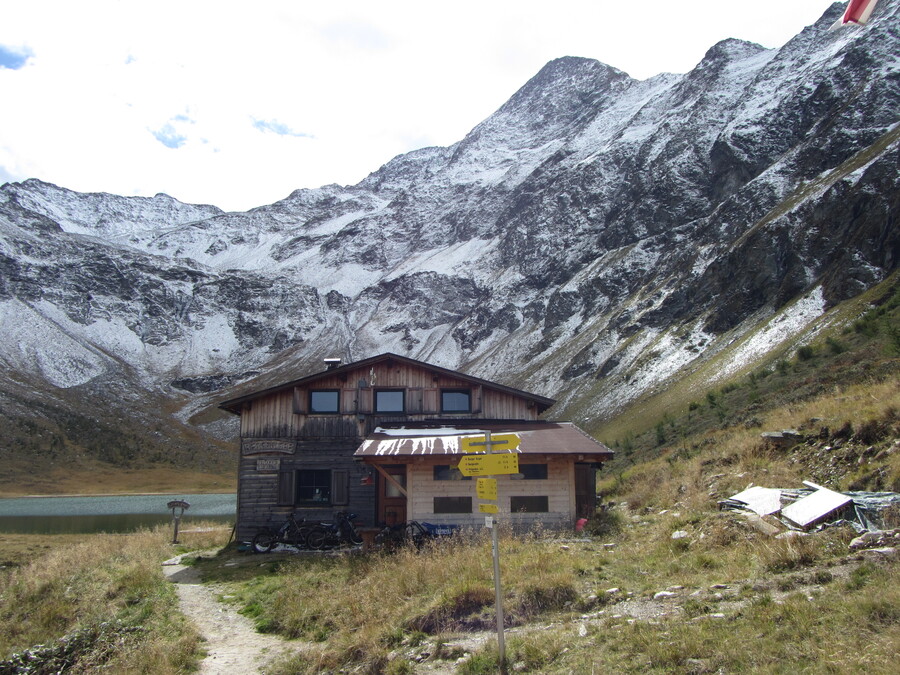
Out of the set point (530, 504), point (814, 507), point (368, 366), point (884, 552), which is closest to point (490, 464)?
point (884, 552)

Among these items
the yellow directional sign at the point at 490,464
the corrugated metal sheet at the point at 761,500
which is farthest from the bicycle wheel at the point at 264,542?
the yellow directional sign at the point at 490,464

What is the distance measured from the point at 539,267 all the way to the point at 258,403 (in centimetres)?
12271

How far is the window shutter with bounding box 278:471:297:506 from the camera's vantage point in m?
23.9

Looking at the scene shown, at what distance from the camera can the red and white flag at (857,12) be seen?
4535 millimetres

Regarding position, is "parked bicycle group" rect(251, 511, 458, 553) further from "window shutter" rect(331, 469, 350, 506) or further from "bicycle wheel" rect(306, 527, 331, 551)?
"window shutter" rect(331, 469, 350, 506)

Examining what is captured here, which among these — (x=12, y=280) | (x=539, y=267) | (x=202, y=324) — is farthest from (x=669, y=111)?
(x=12, y=280)

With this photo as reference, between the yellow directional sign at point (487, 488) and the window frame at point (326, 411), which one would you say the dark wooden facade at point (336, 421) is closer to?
the window frame at point (326, 411)

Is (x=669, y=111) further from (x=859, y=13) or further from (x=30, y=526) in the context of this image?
(x=859, y=13)

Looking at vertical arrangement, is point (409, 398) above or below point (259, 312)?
below

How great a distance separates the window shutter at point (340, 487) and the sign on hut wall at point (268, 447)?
2.02 meters

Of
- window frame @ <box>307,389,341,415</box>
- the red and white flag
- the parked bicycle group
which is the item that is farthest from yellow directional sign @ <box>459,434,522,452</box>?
window frame @ <box>307,389,341,415</box>

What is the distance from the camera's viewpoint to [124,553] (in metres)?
22.0

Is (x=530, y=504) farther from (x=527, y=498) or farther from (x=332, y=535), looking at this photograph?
(x=332, y=535)

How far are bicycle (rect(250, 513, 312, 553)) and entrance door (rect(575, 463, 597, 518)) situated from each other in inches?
377
